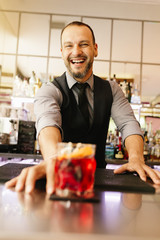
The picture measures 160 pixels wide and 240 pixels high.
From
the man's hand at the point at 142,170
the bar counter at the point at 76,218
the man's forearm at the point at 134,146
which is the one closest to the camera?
the bar counter at the point at 76,218

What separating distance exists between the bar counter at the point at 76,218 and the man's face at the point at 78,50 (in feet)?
3.55

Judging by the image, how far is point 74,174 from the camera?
553 millimetres

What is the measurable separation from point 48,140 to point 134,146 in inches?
18.2

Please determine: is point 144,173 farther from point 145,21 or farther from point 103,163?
point 145,21

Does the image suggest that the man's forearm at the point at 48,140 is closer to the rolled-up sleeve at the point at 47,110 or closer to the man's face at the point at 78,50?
the rolled-up sleeve at the point at 47,110

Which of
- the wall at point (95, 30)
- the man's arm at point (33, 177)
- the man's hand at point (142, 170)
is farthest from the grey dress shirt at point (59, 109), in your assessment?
the wall at point (95, 30)

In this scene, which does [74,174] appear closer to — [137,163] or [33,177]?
[33,177]

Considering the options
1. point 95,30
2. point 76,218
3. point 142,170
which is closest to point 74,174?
point 76,218

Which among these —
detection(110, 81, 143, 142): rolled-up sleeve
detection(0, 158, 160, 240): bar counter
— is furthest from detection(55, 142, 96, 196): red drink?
detection(110, 81, 143, 142): rolled-up sleeve

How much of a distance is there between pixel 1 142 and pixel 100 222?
2.37m

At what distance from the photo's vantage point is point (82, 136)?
162cm

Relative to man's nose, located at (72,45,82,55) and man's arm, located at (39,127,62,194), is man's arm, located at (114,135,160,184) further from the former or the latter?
man's nose, located at (72,45,82,55)

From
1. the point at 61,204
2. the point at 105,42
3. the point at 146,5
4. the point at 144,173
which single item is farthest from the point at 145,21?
the point at 61,204

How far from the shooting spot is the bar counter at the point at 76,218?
37 centimetres
